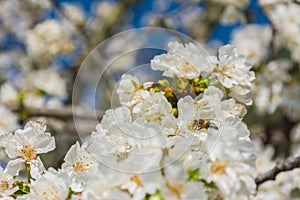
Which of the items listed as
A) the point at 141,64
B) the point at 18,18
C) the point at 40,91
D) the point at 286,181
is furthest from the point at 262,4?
the point at 18,18

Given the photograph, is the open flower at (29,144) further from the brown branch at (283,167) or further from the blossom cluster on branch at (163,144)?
the brown branch at (283,167)

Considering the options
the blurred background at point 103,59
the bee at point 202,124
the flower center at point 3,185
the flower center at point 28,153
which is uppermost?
the blurred background at point 103,59

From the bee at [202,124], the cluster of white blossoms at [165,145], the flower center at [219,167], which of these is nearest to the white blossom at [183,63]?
the cluster of white blossoms at [165,145]

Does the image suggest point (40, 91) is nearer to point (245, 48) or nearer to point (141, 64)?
point (245, 48)

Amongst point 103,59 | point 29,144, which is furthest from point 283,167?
point 103,59

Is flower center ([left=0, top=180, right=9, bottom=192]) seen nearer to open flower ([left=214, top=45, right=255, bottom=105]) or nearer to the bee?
the bee

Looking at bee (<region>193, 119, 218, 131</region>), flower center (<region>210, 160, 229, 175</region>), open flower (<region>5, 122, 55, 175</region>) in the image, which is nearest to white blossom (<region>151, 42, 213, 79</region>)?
bee (<region>193, 119, 218, 131</region>)

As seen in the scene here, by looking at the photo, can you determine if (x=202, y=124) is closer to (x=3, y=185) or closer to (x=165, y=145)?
(x=165, y=145)
